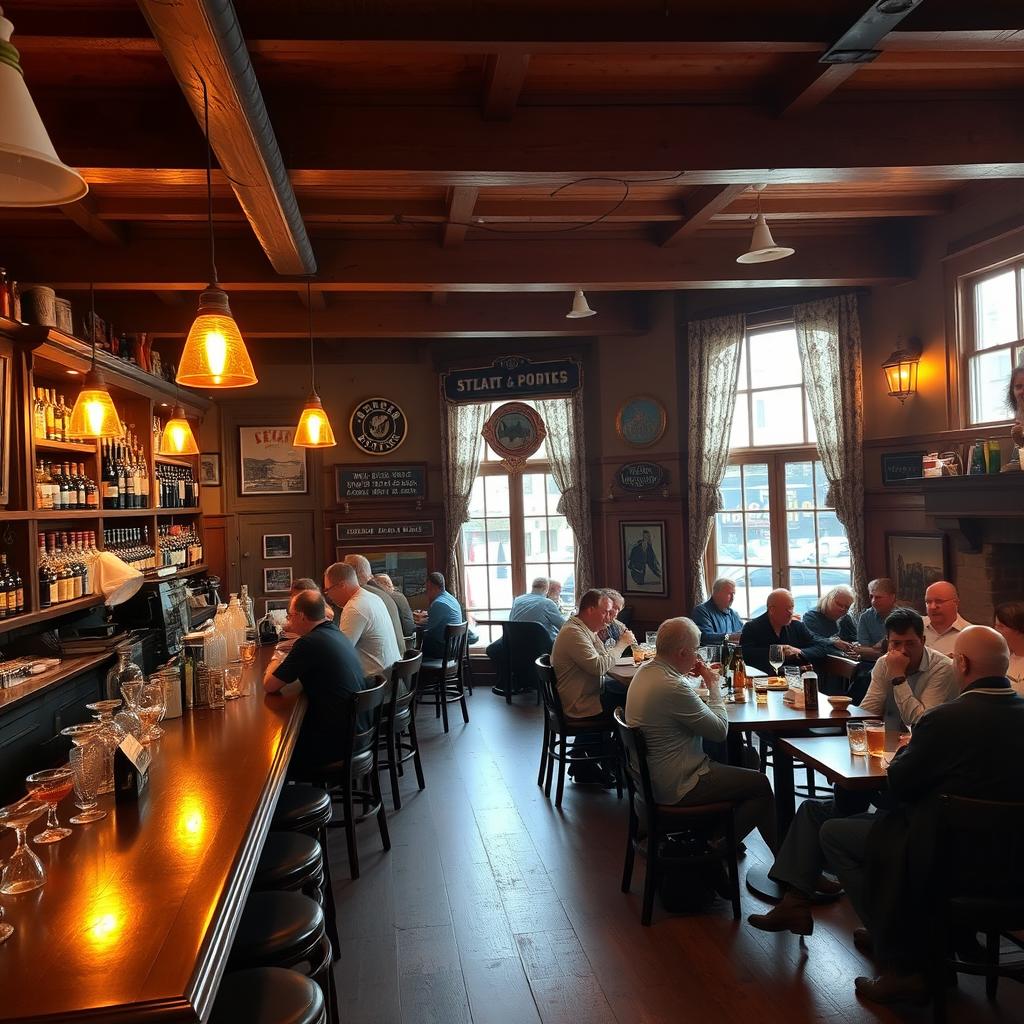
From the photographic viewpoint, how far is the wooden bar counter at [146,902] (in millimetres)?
1444

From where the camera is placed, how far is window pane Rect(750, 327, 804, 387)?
7434mm

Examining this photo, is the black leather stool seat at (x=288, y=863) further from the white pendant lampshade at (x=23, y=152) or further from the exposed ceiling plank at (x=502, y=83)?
the exposed ceiling plank at (x=502, y=83)

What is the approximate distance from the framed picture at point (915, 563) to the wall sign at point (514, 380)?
3536 mm

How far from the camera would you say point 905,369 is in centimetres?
631

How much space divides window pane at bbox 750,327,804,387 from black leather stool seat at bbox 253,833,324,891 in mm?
5913

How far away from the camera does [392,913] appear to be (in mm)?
3900

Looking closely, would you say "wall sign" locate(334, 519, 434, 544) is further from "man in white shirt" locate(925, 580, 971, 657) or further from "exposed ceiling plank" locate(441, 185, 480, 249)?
"man in white shirt" locate(925, 580, 971, 657)

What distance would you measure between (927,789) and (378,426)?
702cm

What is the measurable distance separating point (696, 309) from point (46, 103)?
5.62m

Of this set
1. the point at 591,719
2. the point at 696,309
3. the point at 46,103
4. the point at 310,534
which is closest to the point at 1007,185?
the point at 696,309

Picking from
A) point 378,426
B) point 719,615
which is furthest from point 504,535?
point 719,615

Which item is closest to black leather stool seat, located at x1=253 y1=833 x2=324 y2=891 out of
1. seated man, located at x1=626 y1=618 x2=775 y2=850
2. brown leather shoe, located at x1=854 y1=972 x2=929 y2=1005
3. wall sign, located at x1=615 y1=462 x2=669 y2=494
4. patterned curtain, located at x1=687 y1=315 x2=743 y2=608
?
seated man, located at x1=626 y1=618 x2=775 y2=850

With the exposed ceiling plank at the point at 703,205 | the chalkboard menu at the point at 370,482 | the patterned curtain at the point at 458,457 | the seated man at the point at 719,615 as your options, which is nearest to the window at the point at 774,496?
the seated man at the point at 719,615

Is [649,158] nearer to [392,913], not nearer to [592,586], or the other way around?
[392,913]
